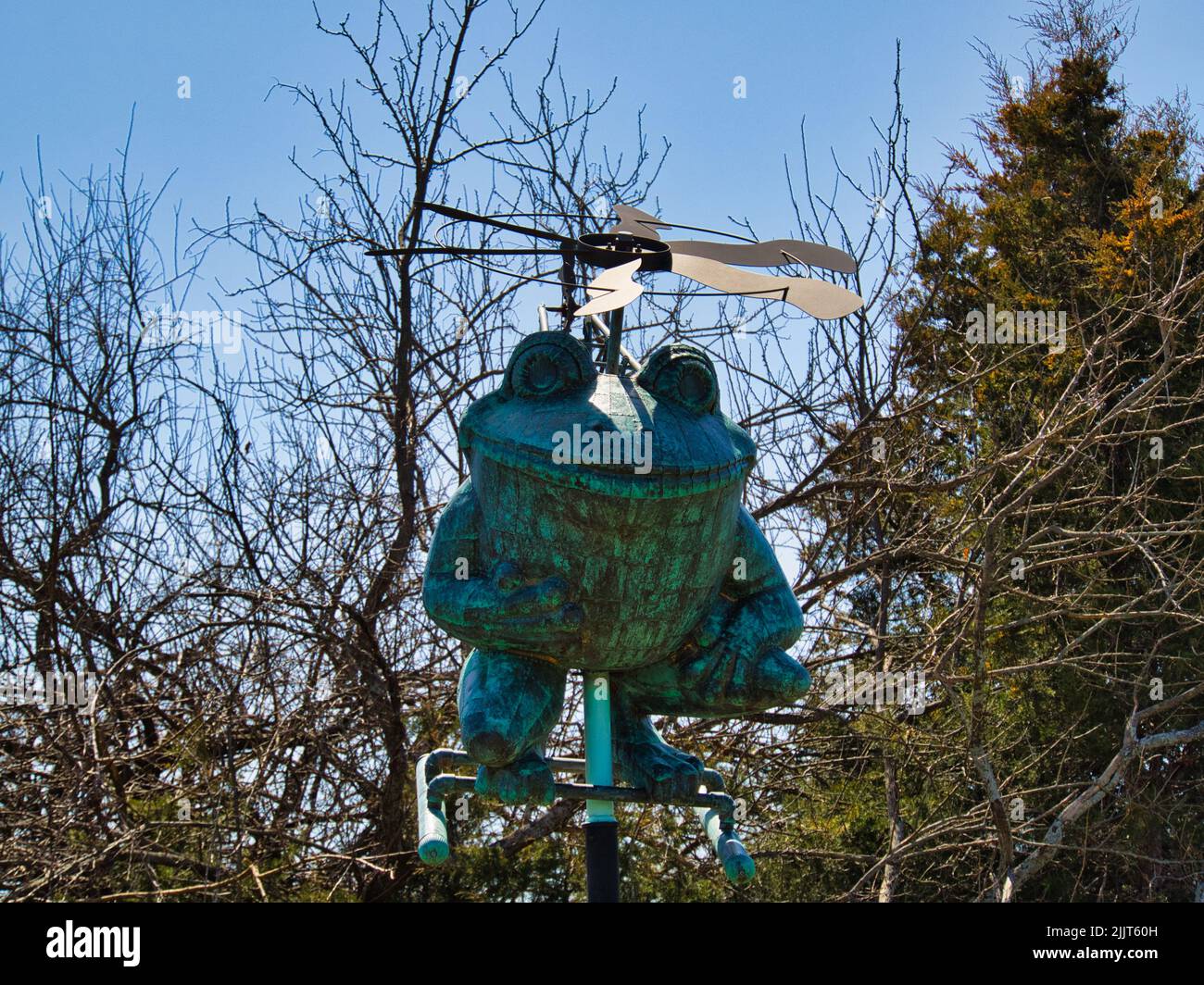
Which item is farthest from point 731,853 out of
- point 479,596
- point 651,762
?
point 479,596

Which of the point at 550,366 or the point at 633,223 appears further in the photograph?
the point at 633,223

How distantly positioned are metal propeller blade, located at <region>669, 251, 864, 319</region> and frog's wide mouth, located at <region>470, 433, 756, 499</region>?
25.3 inches

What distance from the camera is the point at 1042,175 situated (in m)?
11.8

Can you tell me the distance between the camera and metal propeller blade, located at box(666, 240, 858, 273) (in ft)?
12.0

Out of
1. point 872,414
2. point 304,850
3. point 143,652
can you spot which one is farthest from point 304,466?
point 872,414

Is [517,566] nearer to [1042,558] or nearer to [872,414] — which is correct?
[872,414]

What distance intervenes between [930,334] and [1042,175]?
9.03 feet

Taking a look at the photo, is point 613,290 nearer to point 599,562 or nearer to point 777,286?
point 777,286

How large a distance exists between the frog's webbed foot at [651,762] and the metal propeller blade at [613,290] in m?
1.12

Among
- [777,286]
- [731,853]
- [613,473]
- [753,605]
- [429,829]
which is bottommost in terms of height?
[731,853]

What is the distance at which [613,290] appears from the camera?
3227 mm

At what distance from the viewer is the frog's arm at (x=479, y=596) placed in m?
3.02

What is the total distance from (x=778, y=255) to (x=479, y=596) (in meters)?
1.41
